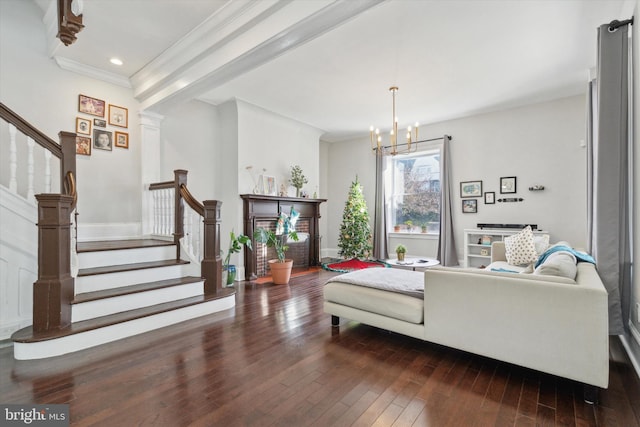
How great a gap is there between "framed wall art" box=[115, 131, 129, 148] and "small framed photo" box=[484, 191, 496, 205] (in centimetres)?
643

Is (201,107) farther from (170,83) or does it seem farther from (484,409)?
(484,409)

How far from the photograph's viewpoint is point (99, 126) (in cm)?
440

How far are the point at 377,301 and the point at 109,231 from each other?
4.05m

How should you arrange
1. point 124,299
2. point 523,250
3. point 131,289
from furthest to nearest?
point 523,250, point 131,289, point 124,299

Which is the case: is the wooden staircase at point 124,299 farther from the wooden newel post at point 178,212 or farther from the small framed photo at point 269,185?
the small framed photo at point 269,185

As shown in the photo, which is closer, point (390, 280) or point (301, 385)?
point (301, 385)

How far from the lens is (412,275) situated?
125 inches

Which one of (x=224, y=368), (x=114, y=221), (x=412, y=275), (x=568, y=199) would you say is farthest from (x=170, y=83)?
(x=568, y=199)

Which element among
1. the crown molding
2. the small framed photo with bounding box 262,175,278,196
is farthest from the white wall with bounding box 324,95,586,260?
the crown molding

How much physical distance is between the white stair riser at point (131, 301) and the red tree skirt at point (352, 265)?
123 inches

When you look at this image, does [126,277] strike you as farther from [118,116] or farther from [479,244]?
[479,244]

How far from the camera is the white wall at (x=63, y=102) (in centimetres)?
366

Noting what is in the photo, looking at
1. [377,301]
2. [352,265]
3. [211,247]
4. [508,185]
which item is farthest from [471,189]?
[211,247]

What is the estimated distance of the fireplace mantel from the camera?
5434mm
